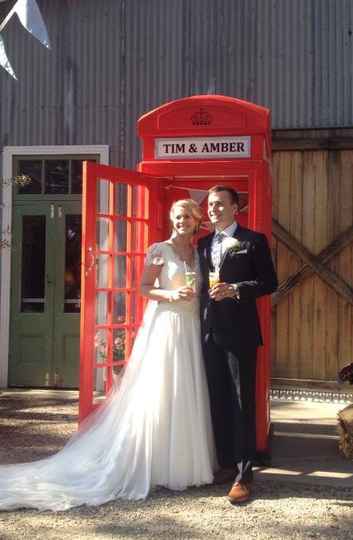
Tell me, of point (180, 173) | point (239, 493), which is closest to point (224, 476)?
point (239, 493)

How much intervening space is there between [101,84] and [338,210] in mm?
3104

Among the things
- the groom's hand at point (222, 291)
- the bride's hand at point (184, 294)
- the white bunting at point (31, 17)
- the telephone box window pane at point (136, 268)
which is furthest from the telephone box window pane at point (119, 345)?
the white bunting at point (31, 17)

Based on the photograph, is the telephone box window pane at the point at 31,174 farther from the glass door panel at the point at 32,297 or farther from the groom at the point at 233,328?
the groom at the point at 233,328

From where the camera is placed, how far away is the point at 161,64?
327 inches

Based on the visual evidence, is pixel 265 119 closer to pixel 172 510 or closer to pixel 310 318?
pixel 172 510

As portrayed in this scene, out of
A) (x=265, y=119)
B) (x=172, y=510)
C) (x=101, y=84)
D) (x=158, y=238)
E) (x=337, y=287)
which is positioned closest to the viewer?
(x=172, y=510)

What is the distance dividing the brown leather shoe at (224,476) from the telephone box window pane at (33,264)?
4.29 m

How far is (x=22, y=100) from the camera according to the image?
8586 millimetres

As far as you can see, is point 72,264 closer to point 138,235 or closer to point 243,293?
point 138,235

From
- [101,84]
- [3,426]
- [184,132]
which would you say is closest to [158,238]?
[184,132]

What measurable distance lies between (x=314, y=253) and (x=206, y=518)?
4415 mm

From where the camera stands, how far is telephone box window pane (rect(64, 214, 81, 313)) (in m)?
8.41

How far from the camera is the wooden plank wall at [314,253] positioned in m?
7.93

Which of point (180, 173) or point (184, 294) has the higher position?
point (180, 173)
